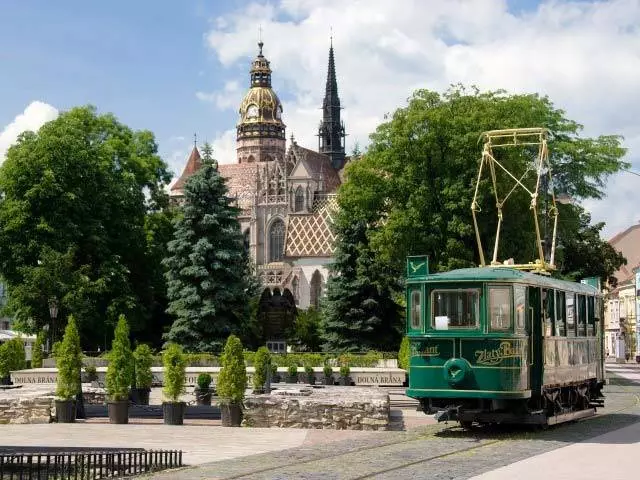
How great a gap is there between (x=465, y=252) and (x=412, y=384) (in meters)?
25.1

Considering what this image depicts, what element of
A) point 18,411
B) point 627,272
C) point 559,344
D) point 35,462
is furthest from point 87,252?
point 627,272

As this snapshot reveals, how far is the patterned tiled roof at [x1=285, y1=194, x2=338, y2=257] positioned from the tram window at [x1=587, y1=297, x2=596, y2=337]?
323 feet

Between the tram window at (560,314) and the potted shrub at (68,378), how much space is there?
410 inches

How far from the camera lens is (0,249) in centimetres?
5359

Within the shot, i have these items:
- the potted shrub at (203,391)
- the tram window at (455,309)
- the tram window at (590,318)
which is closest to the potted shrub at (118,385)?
the potted shrub at (203,391)

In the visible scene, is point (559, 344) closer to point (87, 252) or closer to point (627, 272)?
point (87, 252)

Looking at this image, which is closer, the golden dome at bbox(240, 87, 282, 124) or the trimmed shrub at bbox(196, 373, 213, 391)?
the trimmed shrub at bbox(196, 373, 213, 391)

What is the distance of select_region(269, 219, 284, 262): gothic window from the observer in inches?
5278

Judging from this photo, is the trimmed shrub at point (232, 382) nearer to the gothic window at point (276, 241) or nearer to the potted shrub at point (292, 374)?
the potted shrub at point (292, 374)

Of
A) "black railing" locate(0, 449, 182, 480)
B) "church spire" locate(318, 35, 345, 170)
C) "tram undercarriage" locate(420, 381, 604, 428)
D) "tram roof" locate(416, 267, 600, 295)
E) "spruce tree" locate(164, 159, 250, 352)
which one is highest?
"church spire" locate(318, 35, 345, 170)

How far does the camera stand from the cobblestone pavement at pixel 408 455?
14281 mm

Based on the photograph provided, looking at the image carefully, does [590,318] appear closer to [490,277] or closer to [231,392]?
[490,277]

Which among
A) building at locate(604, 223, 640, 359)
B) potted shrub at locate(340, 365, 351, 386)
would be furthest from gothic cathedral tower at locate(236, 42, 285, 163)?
potted shrub at locate(340, 365, 351, 386)

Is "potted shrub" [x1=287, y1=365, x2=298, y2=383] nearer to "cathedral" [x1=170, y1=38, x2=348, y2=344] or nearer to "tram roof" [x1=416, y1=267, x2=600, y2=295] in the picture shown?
"tram roof" [x1=416, y1=267, x2=600, y2=295]
